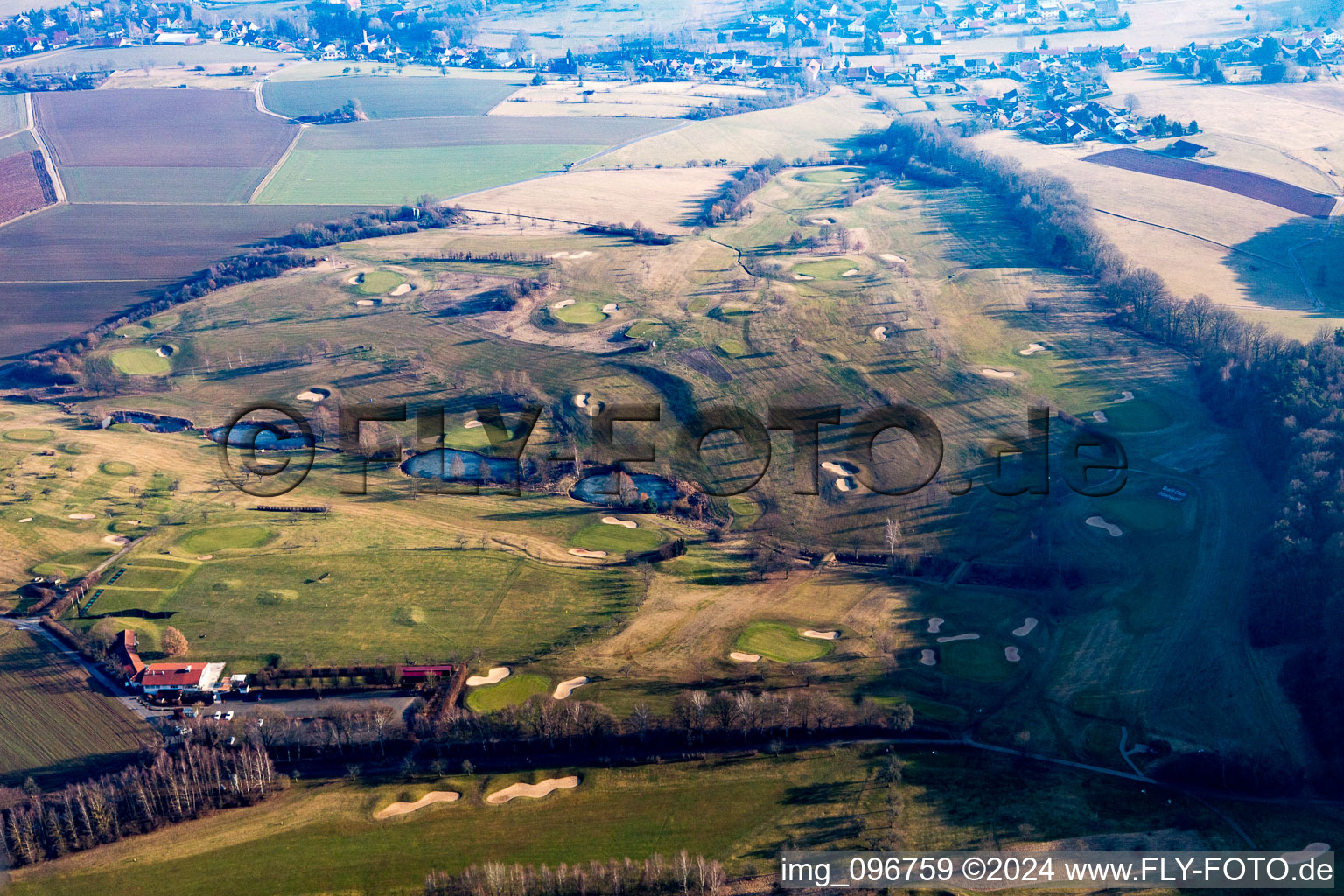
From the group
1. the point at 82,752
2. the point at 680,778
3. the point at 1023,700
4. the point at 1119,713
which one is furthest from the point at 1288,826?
the point at 82,752

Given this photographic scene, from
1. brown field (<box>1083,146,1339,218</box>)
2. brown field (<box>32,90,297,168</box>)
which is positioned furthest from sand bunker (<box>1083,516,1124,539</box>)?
brown field (<box>32,90,297,168</box>)

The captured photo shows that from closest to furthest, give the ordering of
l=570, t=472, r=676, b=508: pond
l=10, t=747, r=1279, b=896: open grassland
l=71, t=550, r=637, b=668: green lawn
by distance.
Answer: l=10, t=747, r=1279, b=896: open grassland, l=71, t=550, r=637, b=668: green lawn, l=570, t=472, r=676, b=508: pond

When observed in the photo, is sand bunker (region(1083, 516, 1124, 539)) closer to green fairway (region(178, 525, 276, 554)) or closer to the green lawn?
the green lawn

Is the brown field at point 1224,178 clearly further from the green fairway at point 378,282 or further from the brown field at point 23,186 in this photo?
the brown field at point 23,186

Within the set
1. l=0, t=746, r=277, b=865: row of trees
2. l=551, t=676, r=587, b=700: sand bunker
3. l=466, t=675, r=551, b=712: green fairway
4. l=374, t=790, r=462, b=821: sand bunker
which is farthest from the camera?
l=551, t=676, r=587, b=700: sand bunker

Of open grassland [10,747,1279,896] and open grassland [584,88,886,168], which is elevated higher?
open grassland [584,88,886,168]

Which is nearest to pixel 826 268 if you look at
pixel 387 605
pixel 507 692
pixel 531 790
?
pixel 387 605

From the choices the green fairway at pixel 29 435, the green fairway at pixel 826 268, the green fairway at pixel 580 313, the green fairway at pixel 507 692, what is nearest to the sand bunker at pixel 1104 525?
the green fairway at pixel 507 692

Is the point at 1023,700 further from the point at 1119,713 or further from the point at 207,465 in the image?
the point at 207,465
